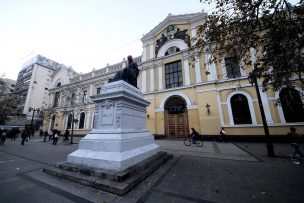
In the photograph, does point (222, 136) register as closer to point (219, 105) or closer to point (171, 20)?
point (219, 105)

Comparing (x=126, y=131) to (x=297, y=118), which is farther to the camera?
(x=297, y=118)

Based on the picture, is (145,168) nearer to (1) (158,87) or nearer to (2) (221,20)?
(2) (221,20)

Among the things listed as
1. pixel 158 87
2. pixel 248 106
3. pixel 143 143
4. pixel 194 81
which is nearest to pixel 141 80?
pixel 158 87

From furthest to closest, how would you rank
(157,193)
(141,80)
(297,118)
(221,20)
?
(141,80)
(297,118)
(221,20)
(157,193)

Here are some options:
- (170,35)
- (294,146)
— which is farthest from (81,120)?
(294,146)

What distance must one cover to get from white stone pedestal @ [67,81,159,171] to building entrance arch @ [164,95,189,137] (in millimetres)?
9811

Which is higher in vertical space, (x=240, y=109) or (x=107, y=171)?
(x=240, y=109)

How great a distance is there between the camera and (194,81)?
14.7 meters

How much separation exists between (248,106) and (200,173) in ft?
37.0

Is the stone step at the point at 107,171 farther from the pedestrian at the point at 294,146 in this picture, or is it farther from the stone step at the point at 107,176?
the pedestrian at the point at 294,146

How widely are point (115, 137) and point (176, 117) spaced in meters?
11.8

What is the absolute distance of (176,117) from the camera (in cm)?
1495

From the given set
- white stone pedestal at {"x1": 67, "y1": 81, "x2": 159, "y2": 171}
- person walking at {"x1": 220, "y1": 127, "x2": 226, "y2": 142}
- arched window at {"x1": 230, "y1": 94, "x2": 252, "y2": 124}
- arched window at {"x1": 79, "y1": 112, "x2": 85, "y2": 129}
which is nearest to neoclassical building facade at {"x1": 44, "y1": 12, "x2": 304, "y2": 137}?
arched window at {"x1": 230, "y1": 94, "x2": 252, "y2": 124}

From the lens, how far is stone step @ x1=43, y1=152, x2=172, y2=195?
2799 millimetres
